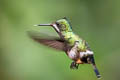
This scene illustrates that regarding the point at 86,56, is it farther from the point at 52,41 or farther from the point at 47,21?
the point at 47,21

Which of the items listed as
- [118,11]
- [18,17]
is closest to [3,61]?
[18,17]

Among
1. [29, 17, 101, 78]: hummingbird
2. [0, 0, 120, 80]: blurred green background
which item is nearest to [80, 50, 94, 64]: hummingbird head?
[29, 17, 101, 78]: hummingbird

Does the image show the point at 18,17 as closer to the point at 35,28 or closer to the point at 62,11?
the point at 35,28

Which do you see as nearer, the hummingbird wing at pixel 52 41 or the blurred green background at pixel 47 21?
the hummingbird wing at pixel 52 41

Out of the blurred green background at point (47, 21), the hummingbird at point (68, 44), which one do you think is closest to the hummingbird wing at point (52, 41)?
the hummingbird at point (68, 44)

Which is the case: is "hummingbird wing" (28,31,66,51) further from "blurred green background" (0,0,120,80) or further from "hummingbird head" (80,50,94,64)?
"blurred green background" (0,0,120,80)

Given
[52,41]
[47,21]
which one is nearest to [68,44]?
[52,41]

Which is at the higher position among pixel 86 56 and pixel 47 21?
pixel 47 21

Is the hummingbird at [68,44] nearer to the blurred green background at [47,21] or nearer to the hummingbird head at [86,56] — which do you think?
the hummingbird head at [86,56]

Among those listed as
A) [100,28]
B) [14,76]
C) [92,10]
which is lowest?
[14,76]
